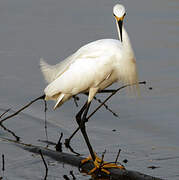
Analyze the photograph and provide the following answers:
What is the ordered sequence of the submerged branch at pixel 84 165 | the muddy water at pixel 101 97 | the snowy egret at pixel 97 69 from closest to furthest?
the submerged branch at pixel 84 165 < the snowy egret at pixel 97 69 < the muddy water at pixel 101 97

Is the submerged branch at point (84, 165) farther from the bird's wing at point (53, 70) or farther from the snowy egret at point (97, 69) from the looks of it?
the bird's wing at point (53, 70)

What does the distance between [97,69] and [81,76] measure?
264 millimetres

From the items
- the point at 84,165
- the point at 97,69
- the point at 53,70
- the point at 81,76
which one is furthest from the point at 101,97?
the point at 84,165

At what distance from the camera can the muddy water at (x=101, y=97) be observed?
8148 millimetres

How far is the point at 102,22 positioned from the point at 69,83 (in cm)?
581

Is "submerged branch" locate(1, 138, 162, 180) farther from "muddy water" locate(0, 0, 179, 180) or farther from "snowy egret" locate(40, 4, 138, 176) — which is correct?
"snowy egret" locate(40, 4, 138, 176)

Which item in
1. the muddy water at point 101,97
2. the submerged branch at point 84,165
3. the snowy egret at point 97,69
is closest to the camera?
the submerged branch at point 84,165

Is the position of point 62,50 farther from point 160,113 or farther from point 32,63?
point 160,113

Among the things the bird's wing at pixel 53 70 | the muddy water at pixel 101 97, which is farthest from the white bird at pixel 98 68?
the muddy water at pixel 101 97

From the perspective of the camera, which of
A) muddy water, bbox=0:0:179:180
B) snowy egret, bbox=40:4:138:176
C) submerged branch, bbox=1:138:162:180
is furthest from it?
muddy water, bbox=0:0:179:180

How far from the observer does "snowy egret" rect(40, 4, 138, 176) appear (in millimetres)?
7629

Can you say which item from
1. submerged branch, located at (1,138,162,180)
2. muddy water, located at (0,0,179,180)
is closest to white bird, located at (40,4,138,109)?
submerged branch, located at (1,138,162,180)

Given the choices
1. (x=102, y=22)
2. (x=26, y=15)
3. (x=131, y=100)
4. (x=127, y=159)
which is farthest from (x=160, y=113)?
(x=26, y=15)

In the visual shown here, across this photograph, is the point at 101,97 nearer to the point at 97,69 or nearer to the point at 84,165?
the point at 97,69
